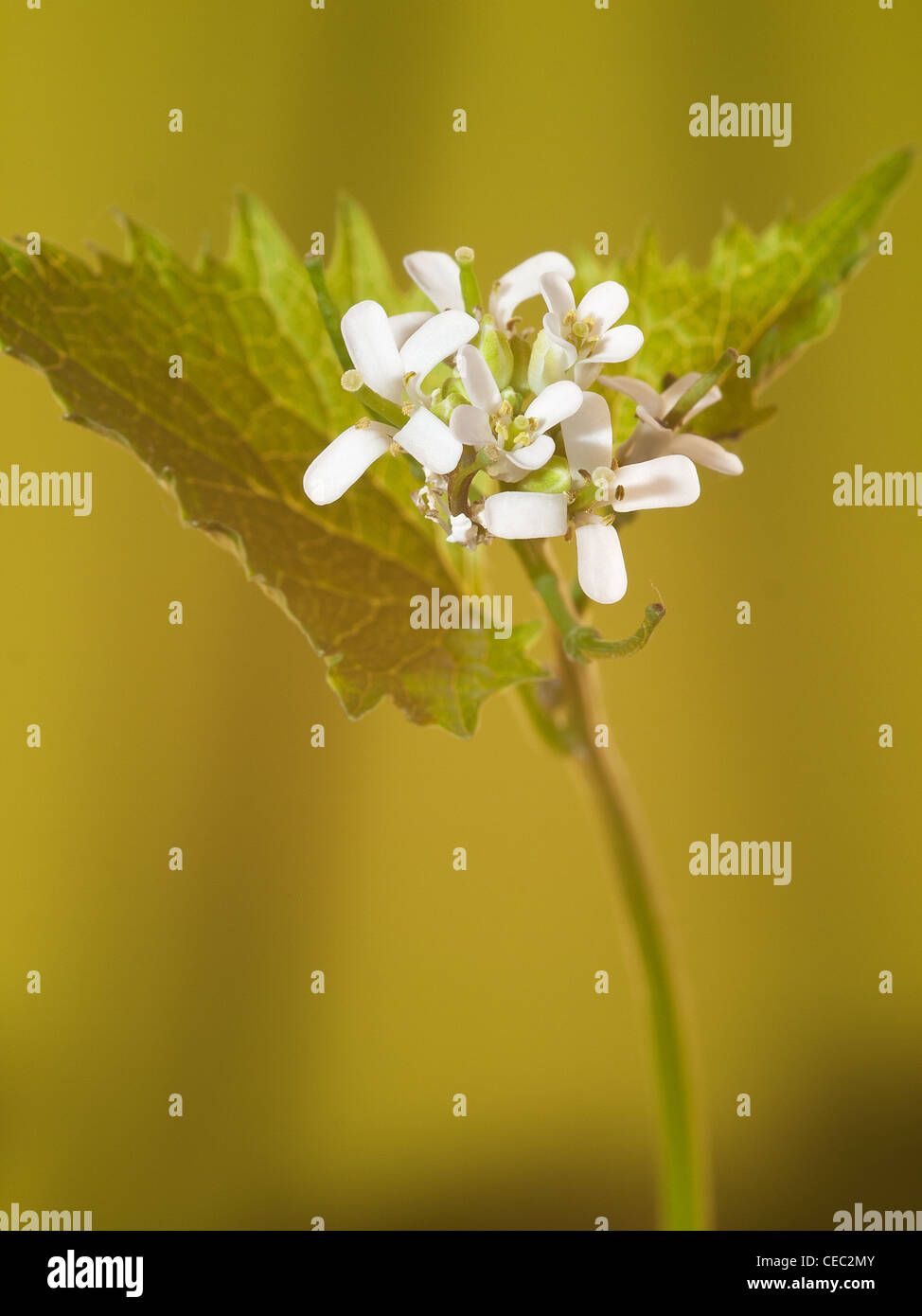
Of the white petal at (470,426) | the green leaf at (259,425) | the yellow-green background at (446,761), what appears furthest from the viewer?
the yellow-green background at (446,761)

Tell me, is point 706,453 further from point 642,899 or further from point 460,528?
point 642,899

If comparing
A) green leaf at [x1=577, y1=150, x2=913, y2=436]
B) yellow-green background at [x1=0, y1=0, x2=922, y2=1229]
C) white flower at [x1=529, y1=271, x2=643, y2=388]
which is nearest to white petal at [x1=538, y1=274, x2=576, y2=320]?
white flower at [x1=529, y1=271, x2=643, y2=388]

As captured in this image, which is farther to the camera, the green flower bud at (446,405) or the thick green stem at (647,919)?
the thick green stem at (647,919)

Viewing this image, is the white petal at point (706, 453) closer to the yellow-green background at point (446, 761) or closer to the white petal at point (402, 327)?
the white petal at point (402, 327)

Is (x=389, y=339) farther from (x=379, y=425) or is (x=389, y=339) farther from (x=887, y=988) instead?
(x=887, y=988)

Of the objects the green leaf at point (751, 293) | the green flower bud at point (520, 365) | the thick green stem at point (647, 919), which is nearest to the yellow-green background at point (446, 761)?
the green leaf at point (751, 293)

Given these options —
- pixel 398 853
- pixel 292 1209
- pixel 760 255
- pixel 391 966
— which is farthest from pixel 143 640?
pixel 760 255
